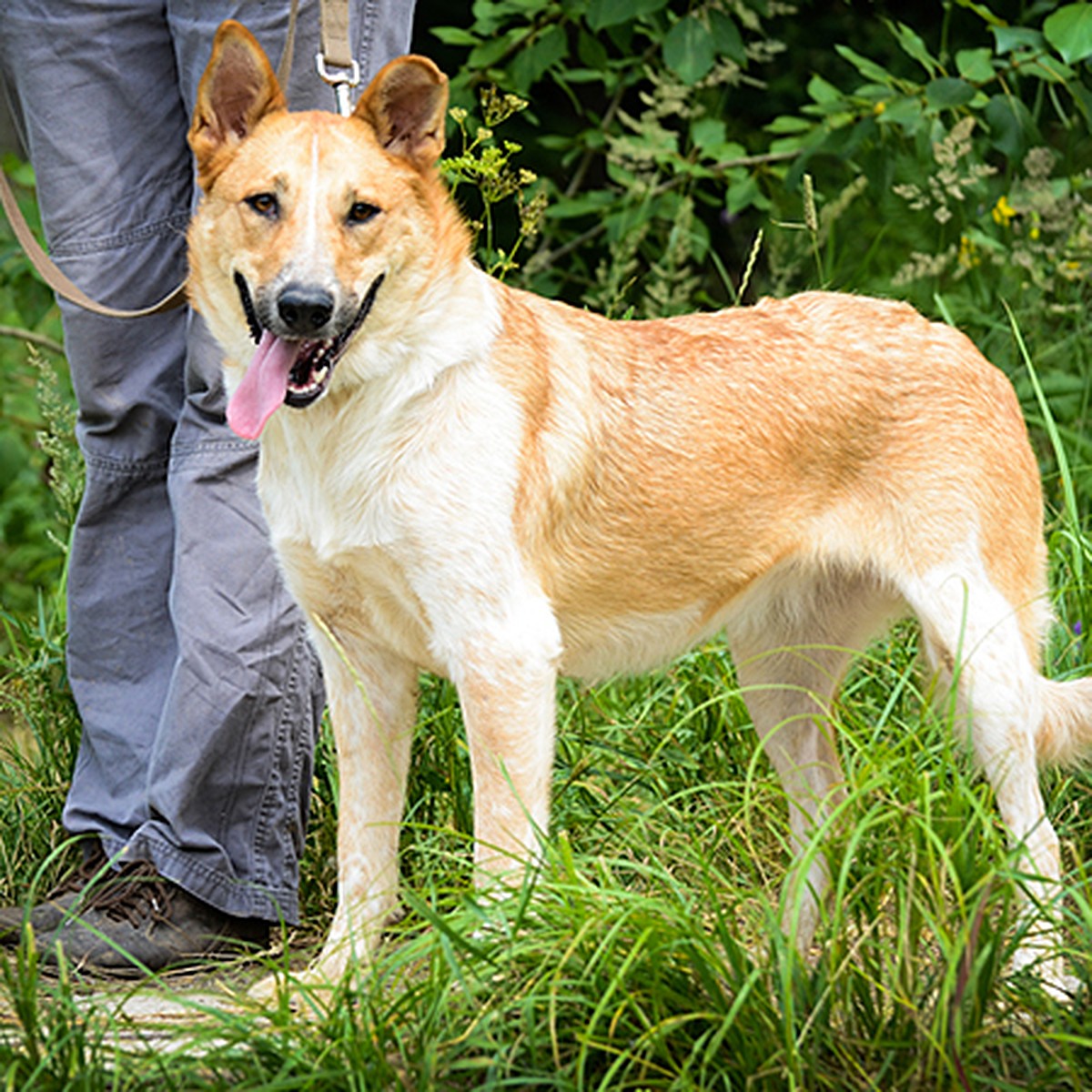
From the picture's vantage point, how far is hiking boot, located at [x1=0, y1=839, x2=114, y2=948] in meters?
3.39

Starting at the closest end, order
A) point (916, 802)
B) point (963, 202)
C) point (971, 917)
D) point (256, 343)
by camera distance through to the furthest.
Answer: point (971, 917), point (916, 802), point (256, 343), point (963, 202)

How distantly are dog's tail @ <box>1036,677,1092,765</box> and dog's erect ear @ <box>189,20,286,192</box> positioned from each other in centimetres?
192

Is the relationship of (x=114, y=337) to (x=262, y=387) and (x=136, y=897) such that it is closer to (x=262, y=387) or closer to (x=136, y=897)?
(x=262, y=387)

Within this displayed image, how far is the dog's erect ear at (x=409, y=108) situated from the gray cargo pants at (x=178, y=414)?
0.34m

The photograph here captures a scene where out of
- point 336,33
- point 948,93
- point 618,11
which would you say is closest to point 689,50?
point 618,11

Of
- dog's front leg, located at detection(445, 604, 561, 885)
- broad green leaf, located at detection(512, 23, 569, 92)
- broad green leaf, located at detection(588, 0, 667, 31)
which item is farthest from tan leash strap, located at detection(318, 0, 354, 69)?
broad green leaf, located at detection(512, 23, 569, 92)

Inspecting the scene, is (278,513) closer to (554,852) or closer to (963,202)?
(554,852)

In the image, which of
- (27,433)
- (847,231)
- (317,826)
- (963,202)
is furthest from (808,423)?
(27,433)

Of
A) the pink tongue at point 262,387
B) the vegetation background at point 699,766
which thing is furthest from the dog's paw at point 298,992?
the pink tongue at point 262,387

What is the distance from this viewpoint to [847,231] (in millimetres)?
6441

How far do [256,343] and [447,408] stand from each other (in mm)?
374

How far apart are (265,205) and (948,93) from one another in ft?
8.80

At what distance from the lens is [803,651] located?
3566mm

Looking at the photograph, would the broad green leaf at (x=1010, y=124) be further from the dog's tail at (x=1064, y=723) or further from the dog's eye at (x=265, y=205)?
the dog's eye at (x=265, y=205)
